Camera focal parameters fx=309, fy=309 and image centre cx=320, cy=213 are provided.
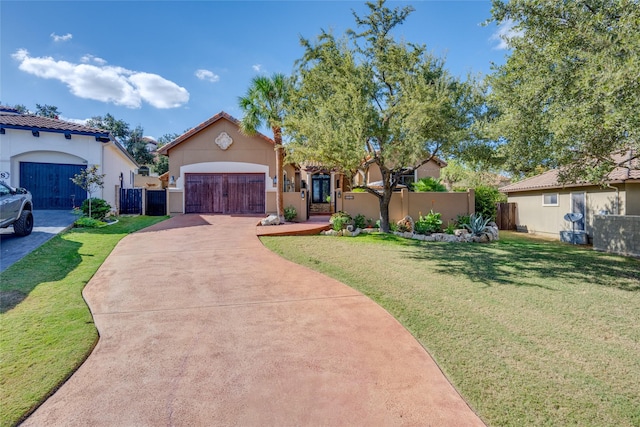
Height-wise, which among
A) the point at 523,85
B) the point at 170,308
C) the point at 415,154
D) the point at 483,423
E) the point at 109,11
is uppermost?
the point at 109,11

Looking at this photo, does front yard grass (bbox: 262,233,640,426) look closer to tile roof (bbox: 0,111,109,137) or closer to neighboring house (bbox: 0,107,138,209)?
neighboring house (bbox: 0,107,138,209)

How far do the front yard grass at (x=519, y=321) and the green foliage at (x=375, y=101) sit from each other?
12.0 ft

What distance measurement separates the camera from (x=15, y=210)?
28.7 feet

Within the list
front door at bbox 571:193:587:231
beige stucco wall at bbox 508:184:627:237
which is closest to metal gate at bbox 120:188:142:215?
beige stucco wall at bbox 508:184:627:237

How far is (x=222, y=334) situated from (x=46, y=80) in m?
23.1

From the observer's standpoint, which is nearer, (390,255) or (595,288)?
(595,288)

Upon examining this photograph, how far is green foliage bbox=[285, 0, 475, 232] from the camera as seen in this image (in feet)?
34.3

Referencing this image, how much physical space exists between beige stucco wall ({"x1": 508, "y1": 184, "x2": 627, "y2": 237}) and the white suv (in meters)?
21.5

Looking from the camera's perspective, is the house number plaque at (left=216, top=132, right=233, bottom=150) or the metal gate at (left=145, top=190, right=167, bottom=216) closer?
the house number plaque at (left=216, top=132, right=233, bottom=150)

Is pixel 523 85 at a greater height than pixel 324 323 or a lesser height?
greater

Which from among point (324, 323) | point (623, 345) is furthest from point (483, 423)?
point (623, 345)

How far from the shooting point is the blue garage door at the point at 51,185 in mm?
15141

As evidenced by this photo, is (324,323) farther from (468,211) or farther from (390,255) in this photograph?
(468,211)

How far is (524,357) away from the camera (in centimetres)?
382
